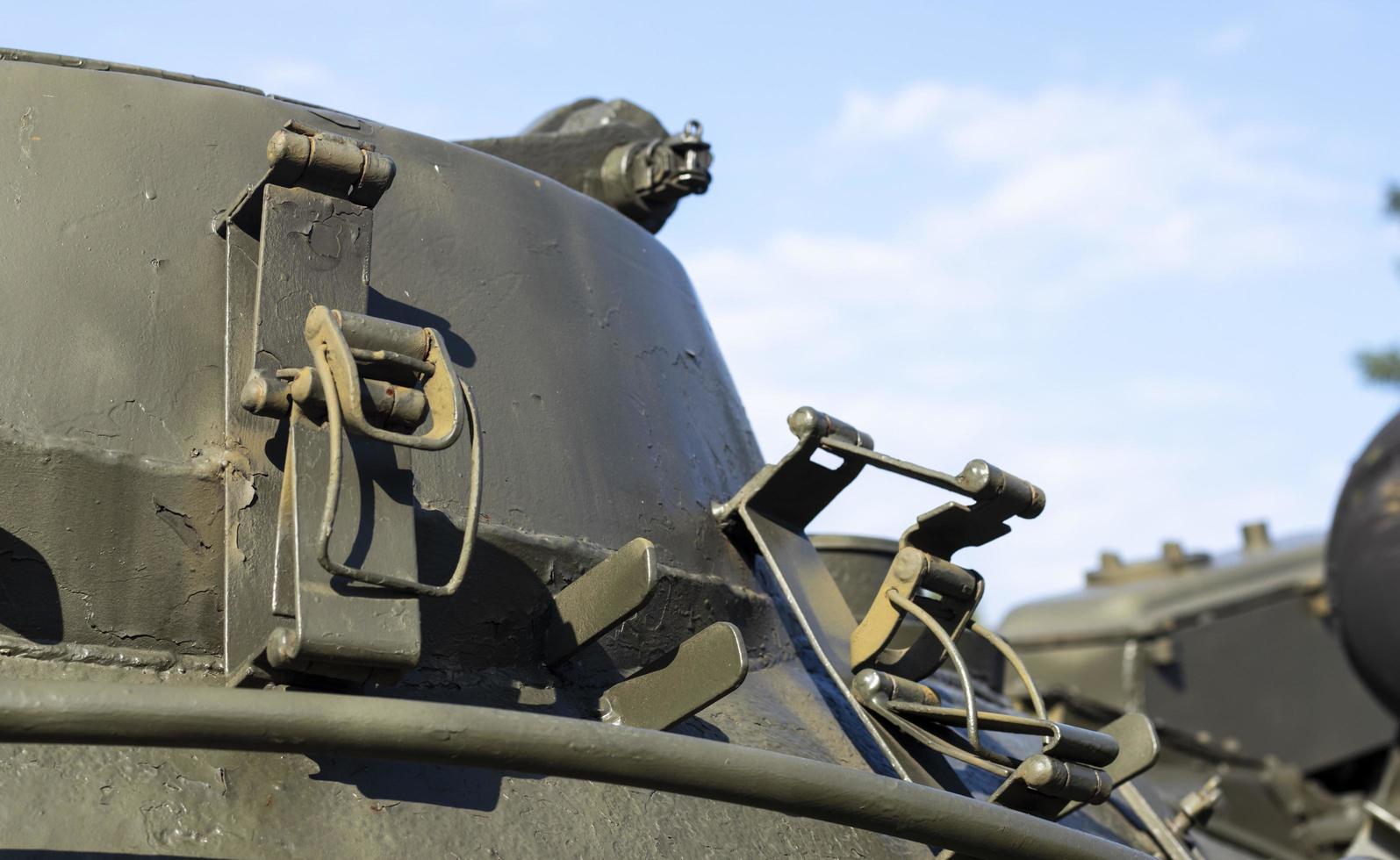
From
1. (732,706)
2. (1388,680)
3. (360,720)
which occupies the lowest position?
(1388,680)

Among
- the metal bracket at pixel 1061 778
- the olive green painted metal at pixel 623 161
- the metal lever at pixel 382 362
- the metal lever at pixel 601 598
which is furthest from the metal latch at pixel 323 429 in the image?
the olive green painted metal at pixel 623 161

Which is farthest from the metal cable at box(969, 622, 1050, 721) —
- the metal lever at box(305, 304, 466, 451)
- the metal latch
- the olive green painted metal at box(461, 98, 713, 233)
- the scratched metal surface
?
the olive green painted metal at box(461, 98, 713, 233)

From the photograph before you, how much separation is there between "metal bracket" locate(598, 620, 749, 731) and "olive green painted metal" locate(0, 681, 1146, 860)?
337mm

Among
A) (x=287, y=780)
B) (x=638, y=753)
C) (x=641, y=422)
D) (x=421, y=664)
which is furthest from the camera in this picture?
(x=641, y=422)

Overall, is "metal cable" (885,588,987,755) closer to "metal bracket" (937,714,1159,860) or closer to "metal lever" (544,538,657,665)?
"metal bracket" (937,714,1159,860)

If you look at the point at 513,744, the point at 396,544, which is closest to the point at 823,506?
the point at 396,544

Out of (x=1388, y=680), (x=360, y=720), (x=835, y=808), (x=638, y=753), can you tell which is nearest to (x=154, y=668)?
(x=360, y=720)

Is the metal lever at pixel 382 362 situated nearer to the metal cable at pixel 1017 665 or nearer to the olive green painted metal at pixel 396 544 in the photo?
the olive green painted metal at pixel 396 544

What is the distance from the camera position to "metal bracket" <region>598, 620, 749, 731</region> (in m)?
2.30

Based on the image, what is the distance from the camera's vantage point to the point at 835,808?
1.97m

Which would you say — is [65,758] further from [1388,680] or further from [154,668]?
[1388,680]

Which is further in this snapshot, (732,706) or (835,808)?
(732,706)

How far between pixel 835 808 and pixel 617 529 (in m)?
0.81

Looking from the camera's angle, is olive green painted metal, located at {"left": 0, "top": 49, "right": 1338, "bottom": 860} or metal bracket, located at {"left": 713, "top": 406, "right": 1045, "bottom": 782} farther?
metal bracket, located at {"left": 713, "top": 406, "right": 1045, "bottom": 782}
